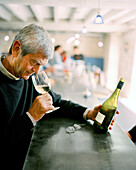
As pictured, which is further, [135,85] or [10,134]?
[135,85]

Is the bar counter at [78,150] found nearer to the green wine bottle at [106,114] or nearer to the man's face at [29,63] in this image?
the green wine bottle at [106,114]

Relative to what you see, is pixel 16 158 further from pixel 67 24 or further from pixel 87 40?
pixel 87 40

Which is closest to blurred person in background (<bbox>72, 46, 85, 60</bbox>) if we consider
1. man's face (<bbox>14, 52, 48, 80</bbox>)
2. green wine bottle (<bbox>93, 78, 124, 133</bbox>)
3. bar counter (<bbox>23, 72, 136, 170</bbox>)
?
green wine bottle (<bbox>93, 78, 124, 133</bbox>)

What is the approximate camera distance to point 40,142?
98cm

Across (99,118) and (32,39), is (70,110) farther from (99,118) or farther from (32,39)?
(32,39)

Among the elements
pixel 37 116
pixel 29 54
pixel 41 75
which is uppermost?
pixel 29 54

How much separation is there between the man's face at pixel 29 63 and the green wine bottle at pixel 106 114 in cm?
57

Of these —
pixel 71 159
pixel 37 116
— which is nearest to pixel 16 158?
pixel 37 116

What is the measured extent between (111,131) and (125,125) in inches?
→ 40.9

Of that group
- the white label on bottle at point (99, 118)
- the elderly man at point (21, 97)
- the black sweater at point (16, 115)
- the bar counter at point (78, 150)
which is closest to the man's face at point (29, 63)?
the elderly man at point (21, 97)

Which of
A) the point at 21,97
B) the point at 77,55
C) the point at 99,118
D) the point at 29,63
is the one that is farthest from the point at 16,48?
the point at 77,55

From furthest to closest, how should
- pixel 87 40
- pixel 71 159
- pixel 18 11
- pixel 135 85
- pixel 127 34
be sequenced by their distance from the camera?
pixel 87 40 < pixel 127 34 < pixel 135 85 < pixel 18 11 < pixel 71 159

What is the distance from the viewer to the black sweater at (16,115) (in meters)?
1.04

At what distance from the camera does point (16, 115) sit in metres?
1.28
